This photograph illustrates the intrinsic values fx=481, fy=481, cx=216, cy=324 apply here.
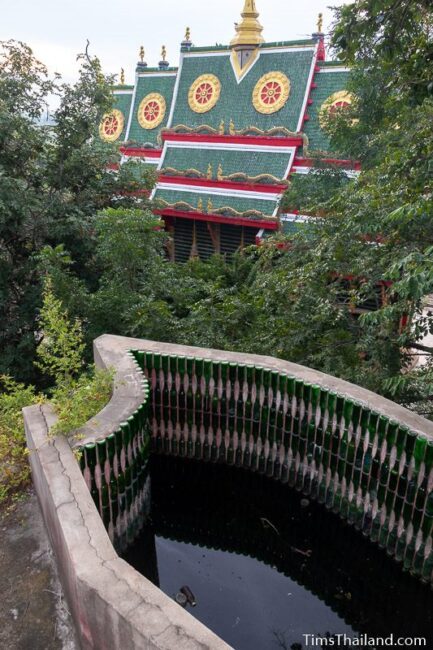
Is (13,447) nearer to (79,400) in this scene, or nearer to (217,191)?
(79,400)

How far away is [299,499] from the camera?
598 cm

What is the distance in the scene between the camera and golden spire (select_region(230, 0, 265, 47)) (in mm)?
15133

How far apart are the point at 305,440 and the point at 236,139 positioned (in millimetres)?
11373

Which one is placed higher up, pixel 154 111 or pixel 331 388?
pixel 154 111

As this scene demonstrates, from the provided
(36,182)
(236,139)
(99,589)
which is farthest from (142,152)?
(99,589)

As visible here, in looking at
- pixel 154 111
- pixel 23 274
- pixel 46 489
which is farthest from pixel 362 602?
pixel 154 111

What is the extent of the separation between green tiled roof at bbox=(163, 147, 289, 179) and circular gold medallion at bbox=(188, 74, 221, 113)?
178cm

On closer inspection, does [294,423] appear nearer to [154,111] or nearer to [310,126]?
[310,126]

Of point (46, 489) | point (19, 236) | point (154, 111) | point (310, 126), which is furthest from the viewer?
point (154, 111)

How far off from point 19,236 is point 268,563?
23.4ft

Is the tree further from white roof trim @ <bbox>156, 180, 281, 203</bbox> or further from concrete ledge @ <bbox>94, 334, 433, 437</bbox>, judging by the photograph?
white roof trim @ <bbox>156, 180, 281, 203</bbox>

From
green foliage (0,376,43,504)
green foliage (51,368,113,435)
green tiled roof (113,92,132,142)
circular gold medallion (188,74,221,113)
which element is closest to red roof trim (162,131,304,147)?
circular gold medallion (188,74,221,113)

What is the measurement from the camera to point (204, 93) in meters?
16.3

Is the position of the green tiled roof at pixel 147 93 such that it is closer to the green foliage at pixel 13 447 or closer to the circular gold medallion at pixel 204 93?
the circular gold medallion at pixel 204 93
